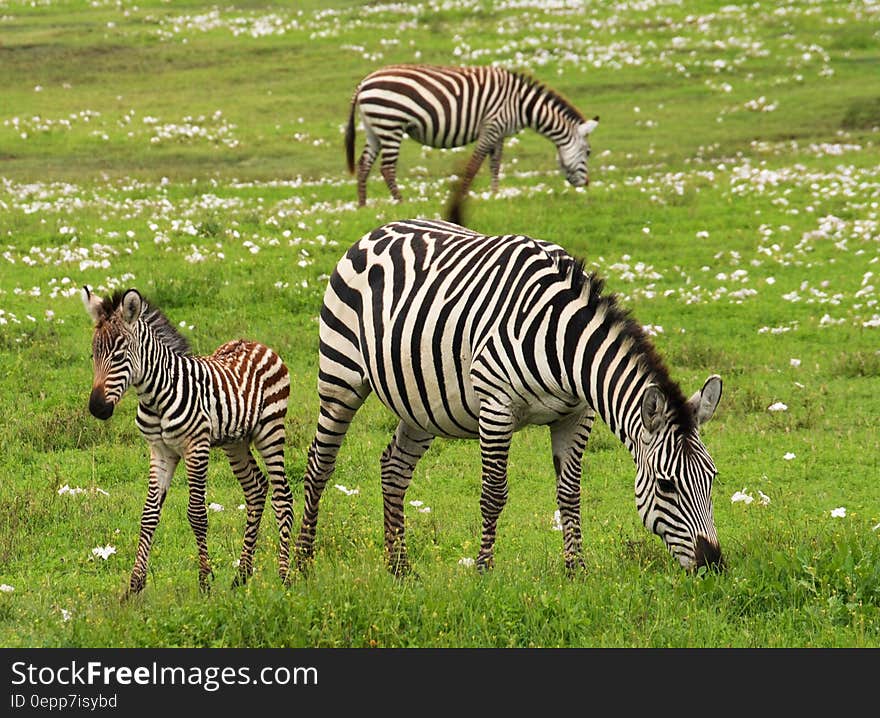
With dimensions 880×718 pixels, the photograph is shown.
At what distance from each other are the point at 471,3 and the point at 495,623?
4552cm

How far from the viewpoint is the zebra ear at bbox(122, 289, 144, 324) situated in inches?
389

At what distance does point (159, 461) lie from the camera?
10312 mm

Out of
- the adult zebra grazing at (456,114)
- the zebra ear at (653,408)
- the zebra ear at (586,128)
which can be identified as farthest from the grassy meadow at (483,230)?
the zebra ear at (586,128)

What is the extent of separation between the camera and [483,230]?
2122 cm

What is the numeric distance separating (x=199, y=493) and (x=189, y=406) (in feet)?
2.24

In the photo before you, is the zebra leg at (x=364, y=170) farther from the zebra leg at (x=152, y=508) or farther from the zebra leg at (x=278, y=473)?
the zebra leg at (x=152, y=508)

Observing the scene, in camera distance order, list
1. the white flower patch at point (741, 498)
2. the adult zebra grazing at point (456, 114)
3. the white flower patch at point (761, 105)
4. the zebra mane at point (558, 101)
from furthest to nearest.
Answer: the white flower patch at point (761, 105), the zebra mane at point (558, 101), the adult zebra grazing at point (456, 114), the white flower patch at point (741, 498)

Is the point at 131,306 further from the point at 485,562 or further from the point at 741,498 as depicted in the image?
the point at 741,498

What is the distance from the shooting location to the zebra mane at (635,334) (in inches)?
341

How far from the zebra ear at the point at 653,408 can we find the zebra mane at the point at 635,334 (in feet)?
0.30

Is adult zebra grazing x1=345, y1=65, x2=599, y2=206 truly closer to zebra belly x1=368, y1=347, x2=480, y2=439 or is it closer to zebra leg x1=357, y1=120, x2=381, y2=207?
zebra leg x1=357, y1=120, x2=381, y2=207

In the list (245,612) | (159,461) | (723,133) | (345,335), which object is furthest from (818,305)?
(723,133)

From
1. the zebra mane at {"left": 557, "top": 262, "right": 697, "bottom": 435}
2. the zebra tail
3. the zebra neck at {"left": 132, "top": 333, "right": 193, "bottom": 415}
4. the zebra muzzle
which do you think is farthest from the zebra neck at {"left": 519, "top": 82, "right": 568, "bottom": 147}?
the zebra muzzle

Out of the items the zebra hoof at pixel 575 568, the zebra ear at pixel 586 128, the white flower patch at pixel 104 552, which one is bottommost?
the white flower patch at pixel 104 552
